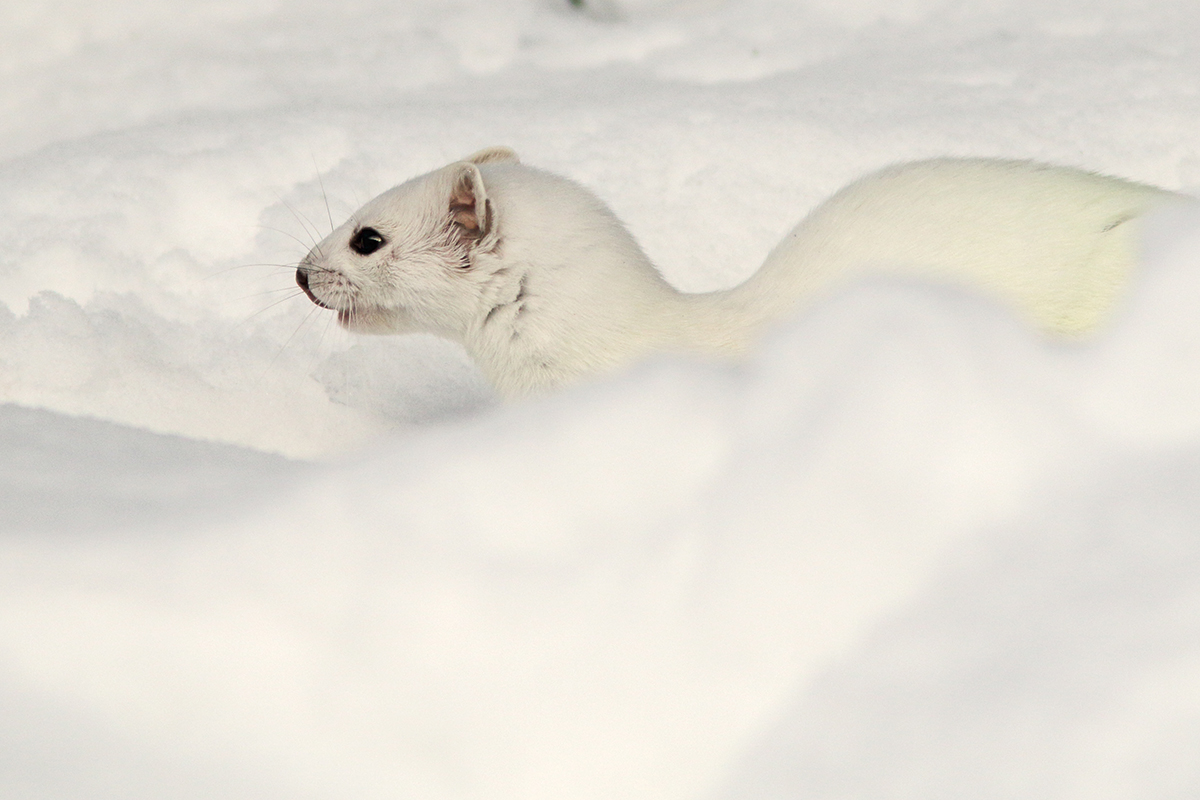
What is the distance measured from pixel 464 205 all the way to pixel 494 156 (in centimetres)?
24

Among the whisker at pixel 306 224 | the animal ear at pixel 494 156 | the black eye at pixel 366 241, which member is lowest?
the whisker at pixel 306 224

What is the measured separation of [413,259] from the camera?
1.89 metres

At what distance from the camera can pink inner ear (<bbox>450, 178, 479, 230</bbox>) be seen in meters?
1.84

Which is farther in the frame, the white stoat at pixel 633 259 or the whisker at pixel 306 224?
the whisker at pixel 306 224

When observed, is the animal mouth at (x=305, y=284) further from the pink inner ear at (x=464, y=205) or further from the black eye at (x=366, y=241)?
the pink inner ear at (x=464, y=205)

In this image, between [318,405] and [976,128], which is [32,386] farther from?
[976,128]

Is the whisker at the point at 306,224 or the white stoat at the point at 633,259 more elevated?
the white stoat at the point at 633,259

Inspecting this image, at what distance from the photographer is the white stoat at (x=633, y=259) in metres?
1.67

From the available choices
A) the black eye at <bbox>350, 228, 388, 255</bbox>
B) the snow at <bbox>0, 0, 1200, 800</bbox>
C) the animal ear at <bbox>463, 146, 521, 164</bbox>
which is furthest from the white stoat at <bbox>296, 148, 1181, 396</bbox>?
the snow at <bbox>0, 0, 1200, 800</bbox>

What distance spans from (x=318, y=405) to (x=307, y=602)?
1.01 meters

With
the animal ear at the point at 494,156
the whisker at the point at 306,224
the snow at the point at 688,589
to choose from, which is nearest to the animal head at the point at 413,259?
the animal ear at the point at 494,156

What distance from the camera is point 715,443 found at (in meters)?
1.10

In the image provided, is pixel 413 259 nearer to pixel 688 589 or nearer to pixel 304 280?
pixel 304 280

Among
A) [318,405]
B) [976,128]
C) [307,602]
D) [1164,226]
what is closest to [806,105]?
[976,128]
